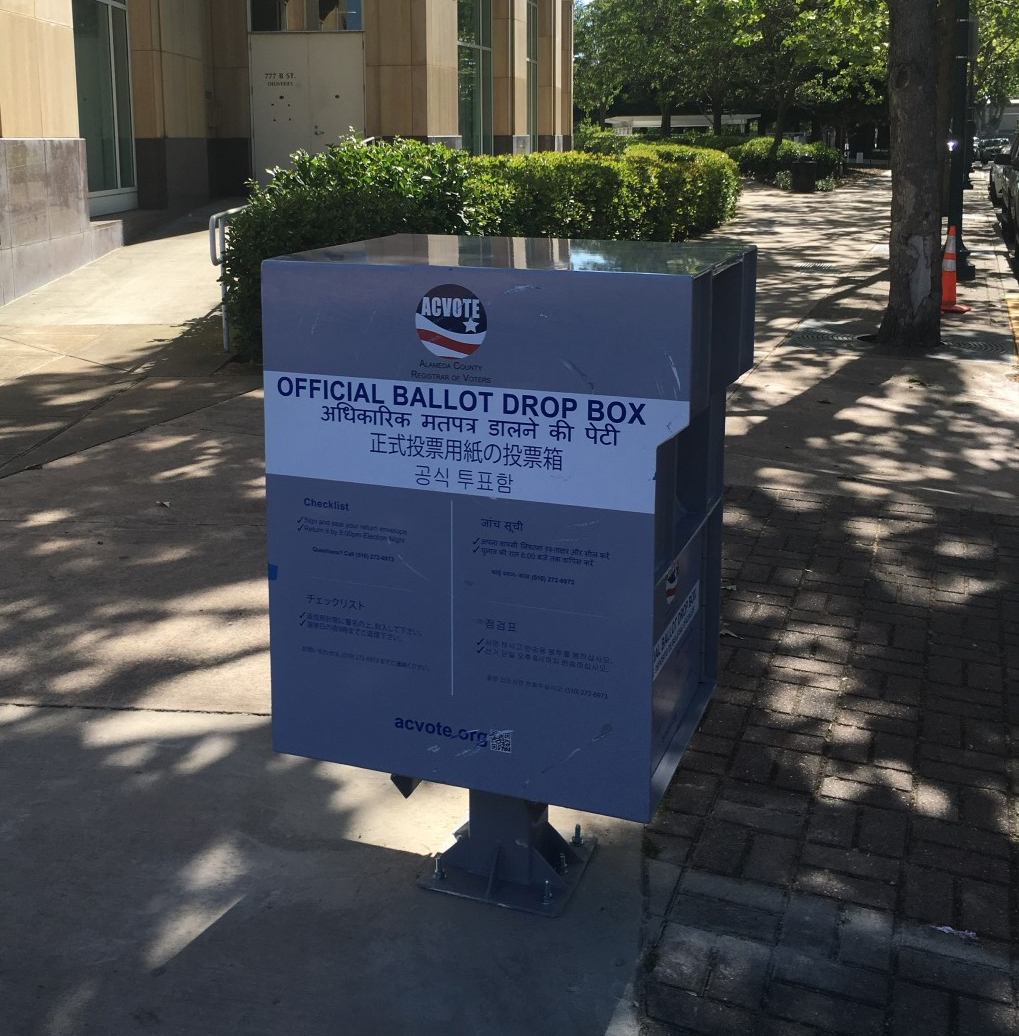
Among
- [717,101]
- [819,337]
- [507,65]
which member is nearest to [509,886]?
[819,337]

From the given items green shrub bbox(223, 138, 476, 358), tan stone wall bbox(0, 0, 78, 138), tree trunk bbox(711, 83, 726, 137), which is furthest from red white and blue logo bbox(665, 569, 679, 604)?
tree trunk bbox(711, 83, 726, 137)

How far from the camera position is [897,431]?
938 cm

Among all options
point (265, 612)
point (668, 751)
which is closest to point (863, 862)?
point (668, 751)

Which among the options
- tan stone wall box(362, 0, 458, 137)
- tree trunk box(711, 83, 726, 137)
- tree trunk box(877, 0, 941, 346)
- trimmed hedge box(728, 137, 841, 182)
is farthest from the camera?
tree trunk box(711, 83, 726, 137)

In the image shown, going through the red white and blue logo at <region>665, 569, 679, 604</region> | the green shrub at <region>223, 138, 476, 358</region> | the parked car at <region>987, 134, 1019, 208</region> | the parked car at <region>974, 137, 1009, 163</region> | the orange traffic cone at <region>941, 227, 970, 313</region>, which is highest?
the parked car at <region>974, 137, 1009, 163</region>

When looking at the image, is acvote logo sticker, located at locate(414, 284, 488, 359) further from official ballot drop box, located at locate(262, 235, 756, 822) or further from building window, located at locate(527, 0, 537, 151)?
building window, located at locate(527, 0, 537, 151)

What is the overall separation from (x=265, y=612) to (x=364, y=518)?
8.27 feet

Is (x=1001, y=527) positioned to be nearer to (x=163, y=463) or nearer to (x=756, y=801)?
(x=756, y=801)

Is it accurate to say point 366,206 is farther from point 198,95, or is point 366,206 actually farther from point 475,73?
point 475,73

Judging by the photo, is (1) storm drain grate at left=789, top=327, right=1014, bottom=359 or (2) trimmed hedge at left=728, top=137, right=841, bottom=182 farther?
(2) trimmed hedge at left=728, top=137, right=841, bottom=182

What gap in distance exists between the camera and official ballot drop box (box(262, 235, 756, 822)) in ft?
10.3

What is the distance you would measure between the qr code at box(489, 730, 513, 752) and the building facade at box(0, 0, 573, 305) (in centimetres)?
1170

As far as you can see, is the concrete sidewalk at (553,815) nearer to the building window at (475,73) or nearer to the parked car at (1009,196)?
the parked car at (1009,196)

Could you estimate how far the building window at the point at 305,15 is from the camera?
73.1ft
